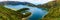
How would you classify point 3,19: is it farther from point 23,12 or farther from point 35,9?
point 35,9

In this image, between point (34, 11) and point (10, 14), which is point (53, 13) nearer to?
point (34, 11)

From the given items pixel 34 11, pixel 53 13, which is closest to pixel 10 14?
pixel 34 11

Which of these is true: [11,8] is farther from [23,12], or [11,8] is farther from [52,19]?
[52,19]

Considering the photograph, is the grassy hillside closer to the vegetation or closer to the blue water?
the blue water

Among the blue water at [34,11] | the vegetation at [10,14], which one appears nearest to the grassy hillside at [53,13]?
the blue water at [34,11]

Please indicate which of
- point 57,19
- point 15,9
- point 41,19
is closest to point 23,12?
point 15,9

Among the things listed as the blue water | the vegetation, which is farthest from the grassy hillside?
the vegetation

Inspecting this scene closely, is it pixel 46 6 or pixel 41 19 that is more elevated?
pixel 46 6

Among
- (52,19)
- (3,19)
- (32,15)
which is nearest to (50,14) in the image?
(52,19)

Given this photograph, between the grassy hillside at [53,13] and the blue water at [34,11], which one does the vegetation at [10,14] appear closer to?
the blue water at [34,11]
